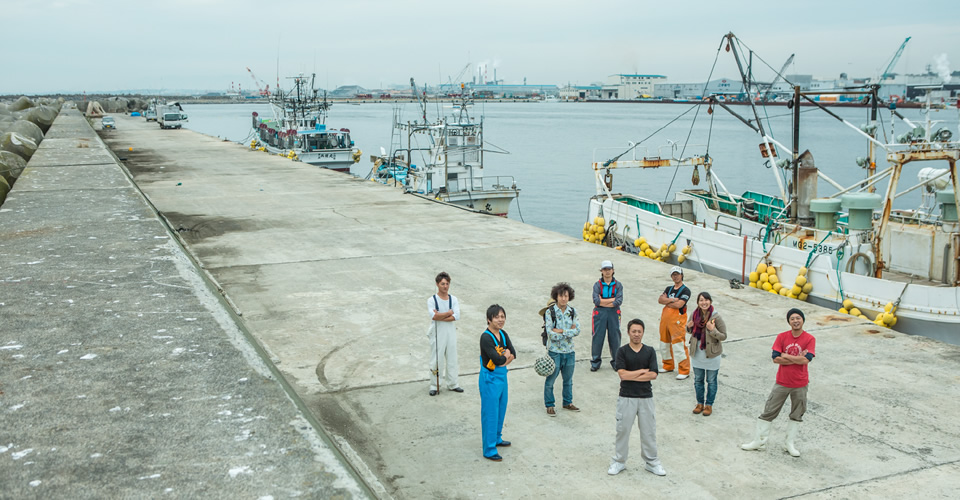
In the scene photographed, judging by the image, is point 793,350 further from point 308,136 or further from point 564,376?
point 308,136

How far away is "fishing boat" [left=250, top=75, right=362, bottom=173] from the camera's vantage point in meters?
50.6

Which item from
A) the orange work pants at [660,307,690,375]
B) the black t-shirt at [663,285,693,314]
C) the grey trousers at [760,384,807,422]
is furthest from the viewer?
the orange work pants at [660,307,690,375]

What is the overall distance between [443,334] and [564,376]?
1473mm

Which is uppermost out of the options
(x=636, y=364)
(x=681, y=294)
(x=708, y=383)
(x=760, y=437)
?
(x=681, y=294)

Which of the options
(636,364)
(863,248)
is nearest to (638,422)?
(636,364)

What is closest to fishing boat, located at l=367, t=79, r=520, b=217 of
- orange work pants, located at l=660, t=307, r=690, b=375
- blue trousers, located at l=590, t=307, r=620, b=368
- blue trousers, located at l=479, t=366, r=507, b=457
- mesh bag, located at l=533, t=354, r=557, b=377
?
blue trousers, located at l=590, t=307, r=620, b=368

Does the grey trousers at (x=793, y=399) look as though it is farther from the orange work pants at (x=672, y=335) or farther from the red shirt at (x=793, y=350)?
the orange work pants at (x=672, y=335)

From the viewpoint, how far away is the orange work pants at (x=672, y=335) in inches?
393

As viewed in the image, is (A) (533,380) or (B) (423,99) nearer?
(A) (533,380)

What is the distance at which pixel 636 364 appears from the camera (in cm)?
720

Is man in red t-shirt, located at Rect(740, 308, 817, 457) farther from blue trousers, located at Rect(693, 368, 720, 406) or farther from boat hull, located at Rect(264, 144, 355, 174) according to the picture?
boat hull, located at Rect(264, 144, 355, 174)

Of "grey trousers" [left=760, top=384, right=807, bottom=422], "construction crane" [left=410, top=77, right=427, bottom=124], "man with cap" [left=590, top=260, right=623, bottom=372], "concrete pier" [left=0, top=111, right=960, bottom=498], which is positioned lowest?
"concrete pier" [left=0, top=111, right=960, bottom=498]

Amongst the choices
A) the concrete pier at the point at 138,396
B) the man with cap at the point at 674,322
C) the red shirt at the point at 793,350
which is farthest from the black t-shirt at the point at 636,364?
the concrete pier at the point at 138,396

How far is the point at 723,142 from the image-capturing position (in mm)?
110438
